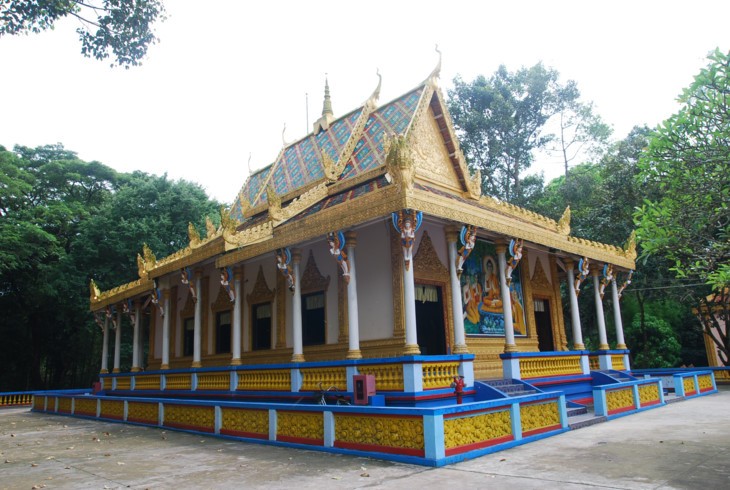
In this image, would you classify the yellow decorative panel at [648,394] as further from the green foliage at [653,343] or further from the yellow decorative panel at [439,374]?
the green foliage at [653,343]

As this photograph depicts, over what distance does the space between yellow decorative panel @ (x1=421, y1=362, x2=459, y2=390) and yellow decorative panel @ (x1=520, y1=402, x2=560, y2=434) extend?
4.52ft

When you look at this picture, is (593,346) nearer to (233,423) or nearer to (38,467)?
(233,423)

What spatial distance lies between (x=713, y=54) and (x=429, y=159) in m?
8.59

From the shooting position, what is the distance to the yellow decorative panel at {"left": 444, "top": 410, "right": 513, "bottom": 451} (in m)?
6.48

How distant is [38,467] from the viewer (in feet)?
24.5

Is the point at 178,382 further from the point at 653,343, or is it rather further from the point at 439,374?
the point at 653,343

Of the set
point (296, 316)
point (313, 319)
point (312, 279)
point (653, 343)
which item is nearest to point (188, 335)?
point (313, 319)

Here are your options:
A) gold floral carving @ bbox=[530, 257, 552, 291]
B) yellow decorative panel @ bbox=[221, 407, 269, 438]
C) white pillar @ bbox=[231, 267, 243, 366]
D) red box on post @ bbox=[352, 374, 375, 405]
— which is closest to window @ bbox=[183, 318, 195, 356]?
white pillar @ bbox=[231, 267, 243, 366]

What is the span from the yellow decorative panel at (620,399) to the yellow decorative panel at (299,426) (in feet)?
18.8

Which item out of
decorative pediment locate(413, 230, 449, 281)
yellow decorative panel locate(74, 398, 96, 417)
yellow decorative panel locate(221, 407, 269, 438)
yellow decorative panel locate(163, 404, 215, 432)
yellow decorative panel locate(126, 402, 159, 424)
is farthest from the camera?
yellow decorative panel locate(74, 398, 96, 417)

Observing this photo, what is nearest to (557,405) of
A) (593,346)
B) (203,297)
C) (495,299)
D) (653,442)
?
(653,442)

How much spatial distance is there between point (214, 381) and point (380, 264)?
5.06 m

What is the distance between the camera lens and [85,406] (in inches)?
600

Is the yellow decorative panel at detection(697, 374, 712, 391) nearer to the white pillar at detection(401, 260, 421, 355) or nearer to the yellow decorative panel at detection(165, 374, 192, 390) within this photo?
the white pillar at detection(401, 260, 421, 355)
